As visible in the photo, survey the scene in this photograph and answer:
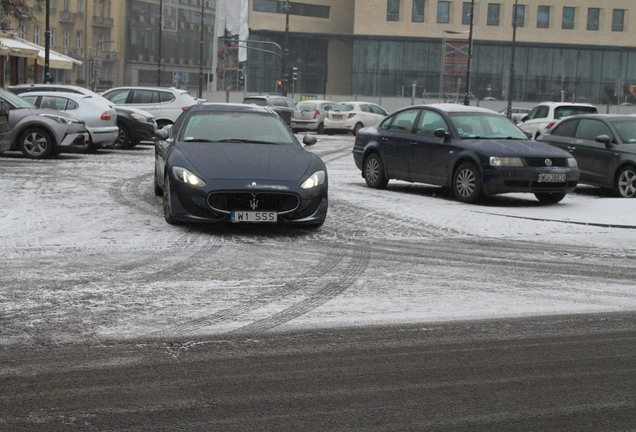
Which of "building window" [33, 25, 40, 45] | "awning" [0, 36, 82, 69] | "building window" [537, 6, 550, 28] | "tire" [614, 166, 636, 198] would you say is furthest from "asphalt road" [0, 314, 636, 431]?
"building window" [33, 25, 40, 45]

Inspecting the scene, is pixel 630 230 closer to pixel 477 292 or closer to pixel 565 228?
pixel 565 228

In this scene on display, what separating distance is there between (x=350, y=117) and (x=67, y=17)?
6099 cm

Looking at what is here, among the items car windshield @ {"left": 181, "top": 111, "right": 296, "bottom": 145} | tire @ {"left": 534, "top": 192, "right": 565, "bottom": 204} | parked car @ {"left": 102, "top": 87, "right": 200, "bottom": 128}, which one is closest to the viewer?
car windshield @ {"left": 181, "top": 111, "right": 296, "bottom": 145}

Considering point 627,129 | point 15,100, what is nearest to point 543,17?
point 15,100

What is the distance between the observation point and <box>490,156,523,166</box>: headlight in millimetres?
14070

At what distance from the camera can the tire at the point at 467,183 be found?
1424 cm

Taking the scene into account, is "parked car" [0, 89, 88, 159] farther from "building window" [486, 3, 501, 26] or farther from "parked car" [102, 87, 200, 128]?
"building window" [486, 3, 501, 26]

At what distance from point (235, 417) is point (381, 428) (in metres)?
0.66

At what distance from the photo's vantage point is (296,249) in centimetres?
953

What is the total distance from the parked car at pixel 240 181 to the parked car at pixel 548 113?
1596 centimetres

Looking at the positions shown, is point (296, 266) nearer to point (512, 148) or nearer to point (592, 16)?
point (512, 148)

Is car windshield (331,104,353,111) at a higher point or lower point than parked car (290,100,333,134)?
higher

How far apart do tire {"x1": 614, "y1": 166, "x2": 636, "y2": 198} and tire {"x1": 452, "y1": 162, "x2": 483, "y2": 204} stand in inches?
113

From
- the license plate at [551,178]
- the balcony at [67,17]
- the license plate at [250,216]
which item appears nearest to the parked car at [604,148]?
the license plate at [551,178]
